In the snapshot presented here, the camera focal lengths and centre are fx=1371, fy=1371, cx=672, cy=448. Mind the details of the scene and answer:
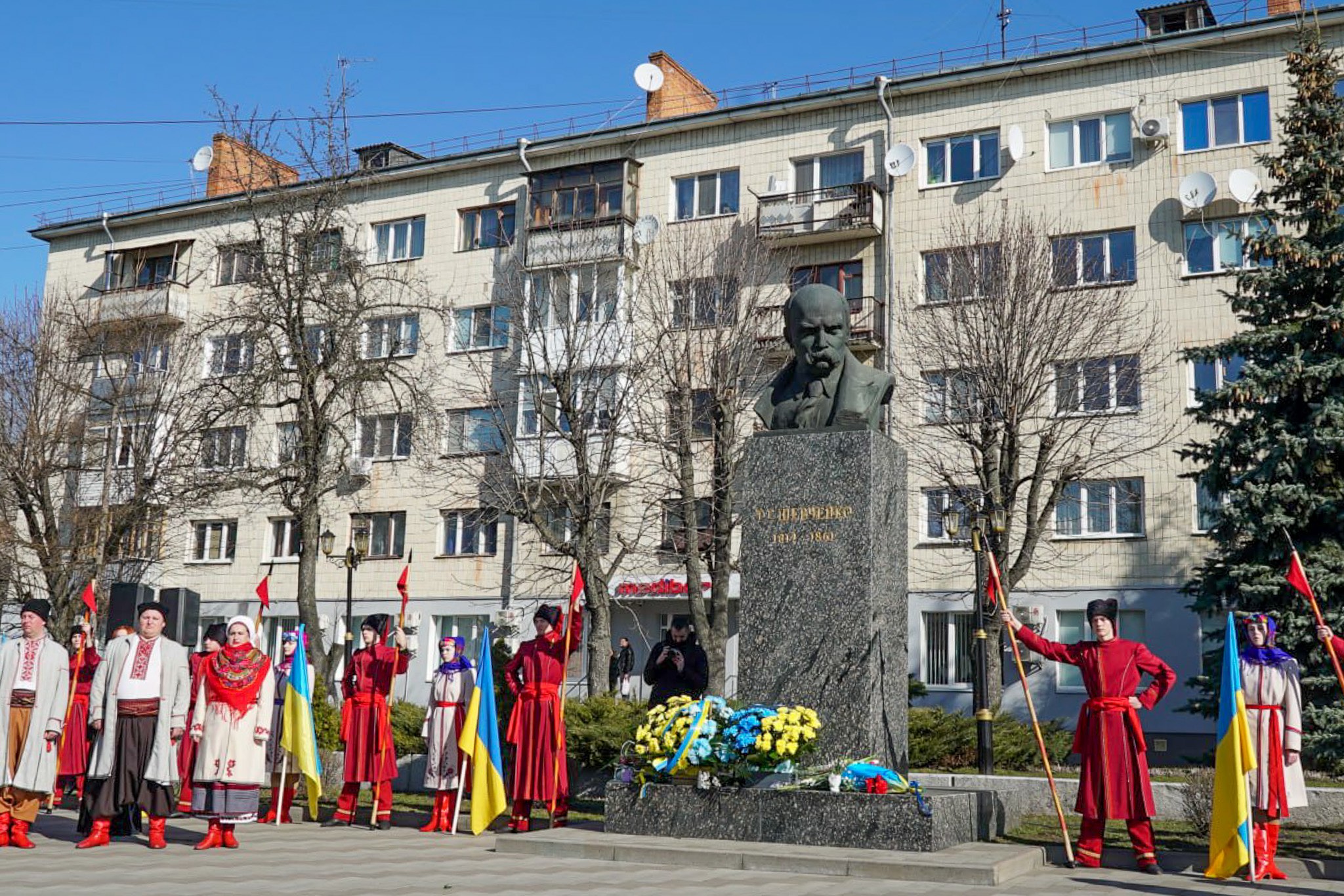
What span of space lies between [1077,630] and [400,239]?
21282 millimetres

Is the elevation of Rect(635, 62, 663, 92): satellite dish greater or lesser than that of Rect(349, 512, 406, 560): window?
greater

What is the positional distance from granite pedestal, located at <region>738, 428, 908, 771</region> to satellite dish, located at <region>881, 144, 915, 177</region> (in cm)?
2101

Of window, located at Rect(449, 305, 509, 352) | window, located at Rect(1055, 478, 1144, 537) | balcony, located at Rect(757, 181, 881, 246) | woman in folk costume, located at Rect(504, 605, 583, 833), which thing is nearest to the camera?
woman in folk costume, located at Rect(504, 605, 583, 833)

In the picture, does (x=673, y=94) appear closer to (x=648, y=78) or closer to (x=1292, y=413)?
(x=648, y=78)

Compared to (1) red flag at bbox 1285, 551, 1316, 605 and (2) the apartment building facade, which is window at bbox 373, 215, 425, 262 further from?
(1) red flag at bbox 1285, 551, 1316, 605

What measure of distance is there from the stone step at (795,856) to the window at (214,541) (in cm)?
3078

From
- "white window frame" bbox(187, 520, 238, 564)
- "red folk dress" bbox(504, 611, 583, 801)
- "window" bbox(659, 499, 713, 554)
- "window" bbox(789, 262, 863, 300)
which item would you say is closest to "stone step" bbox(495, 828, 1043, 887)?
"red folk dress" bbox(504, 611, 583, 801)

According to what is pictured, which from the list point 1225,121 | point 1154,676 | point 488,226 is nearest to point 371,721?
point 1154,676

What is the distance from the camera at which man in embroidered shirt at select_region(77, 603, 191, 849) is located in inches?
446

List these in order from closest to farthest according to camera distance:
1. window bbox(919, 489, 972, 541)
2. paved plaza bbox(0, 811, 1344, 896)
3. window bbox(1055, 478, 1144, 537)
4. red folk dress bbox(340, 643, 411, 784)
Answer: paved plaza bbox(0, 811, 1344, 896) < red folk dress bbox(340, 643, 411, 784) < window bbox(919, 489, 972, 541) < window bbox(1055, 478, 1144, 537)

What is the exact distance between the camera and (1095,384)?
2462cm

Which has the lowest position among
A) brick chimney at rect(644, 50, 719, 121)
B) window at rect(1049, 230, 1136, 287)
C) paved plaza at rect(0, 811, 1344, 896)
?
paved plaza at rect(0, 811, 1344, 896)

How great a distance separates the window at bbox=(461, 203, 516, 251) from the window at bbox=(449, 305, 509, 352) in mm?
1922

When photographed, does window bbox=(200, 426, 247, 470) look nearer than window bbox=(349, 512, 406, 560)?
Yes
